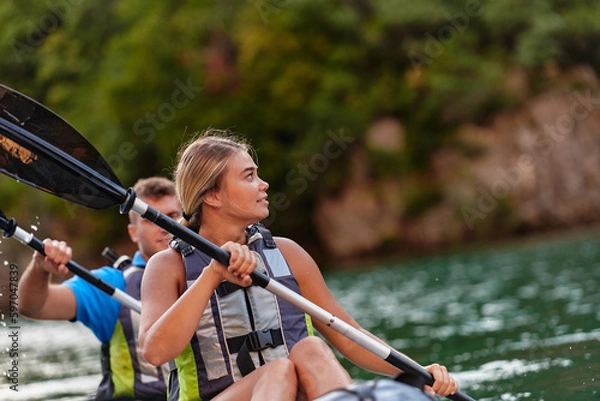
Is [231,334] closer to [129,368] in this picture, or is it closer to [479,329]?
[129,368]

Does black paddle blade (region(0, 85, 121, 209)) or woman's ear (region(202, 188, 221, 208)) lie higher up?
black paddle blade (region(0, 85, 121, 209))

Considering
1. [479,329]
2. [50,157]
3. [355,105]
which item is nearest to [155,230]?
[50,157]

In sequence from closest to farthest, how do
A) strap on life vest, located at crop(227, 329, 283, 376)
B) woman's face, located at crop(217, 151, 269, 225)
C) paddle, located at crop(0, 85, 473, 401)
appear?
strap on life vest, located at crop(227, 329, 283, 376) < woman's face, located at crop(217, 151, 269, 225) < paddle, located at crop(0, 85, 473, 401)

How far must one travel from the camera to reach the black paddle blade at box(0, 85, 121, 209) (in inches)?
123

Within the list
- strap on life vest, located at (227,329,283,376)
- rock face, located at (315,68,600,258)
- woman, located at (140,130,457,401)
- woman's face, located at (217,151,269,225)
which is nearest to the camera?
woman, located at (140,130,457,401)

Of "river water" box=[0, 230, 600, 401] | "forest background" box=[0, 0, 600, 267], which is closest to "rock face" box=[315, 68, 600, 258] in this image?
"forest background" box=[0, 0, 600, 267]

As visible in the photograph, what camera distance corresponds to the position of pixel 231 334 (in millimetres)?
2832

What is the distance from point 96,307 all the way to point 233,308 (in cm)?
169

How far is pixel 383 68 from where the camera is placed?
84.6 ft

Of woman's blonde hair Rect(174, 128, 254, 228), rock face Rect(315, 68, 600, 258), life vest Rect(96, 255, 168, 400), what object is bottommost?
life vest Rect(96, 255, 168, 400)

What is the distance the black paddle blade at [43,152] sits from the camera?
3113 mm

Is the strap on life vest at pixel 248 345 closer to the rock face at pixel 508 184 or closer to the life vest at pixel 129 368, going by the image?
the life vest at pixel 129 368

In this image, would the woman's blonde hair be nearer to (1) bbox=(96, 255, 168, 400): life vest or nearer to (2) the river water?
(1) bbox=(96, 255, 168, 400): life vest

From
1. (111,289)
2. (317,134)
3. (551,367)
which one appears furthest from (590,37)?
(111,289)
